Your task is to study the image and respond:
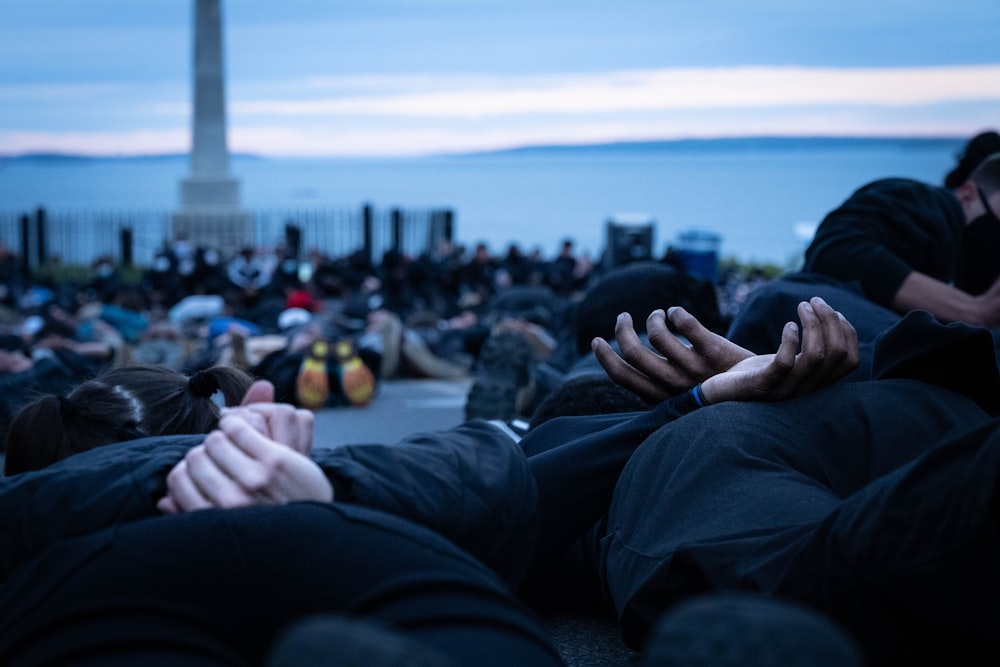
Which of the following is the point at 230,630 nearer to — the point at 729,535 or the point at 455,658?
the point at 455,658

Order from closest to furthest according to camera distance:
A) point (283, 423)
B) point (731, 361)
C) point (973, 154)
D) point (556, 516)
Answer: point (283, 423), point (556, 516), point (731, 361), point (973, 154)

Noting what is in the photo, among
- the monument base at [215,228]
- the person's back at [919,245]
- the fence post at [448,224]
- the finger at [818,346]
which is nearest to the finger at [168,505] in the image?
the finger at [818,346]

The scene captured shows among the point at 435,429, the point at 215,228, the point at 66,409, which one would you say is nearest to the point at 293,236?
the point at 215,228

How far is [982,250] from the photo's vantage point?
5.24m

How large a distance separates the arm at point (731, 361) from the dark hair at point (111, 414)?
1033mm

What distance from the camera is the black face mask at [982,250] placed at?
520 centimetres

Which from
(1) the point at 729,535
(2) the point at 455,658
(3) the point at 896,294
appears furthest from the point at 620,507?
(3) the point at 896,294

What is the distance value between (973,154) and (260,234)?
24977 millimetres

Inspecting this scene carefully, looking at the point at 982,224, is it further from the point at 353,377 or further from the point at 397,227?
the point at 397,227

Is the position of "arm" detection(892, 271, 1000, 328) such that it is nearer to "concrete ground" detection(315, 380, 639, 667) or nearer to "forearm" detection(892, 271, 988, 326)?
"forearm" detection(892, 271, 988, 326)

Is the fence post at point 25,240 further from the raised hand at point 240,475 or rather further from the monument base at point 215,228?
the raised hand at point 240,475

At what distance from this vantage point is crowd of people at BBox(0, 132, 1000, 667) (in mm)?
1728

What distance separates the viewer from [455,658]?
5.39 ft

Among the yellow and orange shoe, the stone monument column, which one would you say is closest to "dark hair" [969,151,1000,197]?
the yellow and orange shoe
